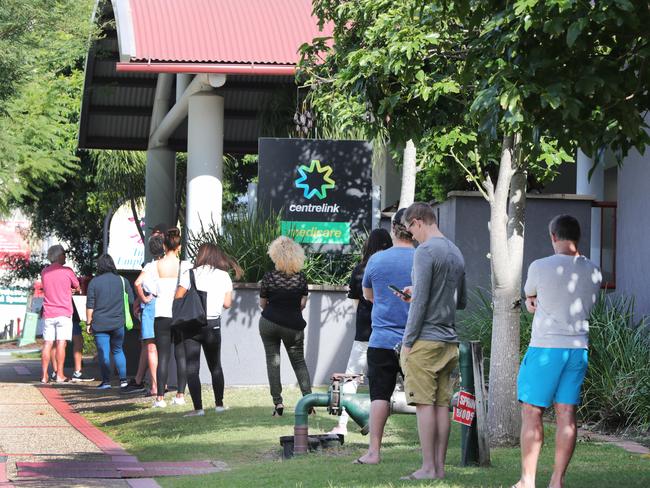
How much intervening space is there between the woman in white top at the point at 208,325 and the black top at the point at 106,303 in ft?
12.8

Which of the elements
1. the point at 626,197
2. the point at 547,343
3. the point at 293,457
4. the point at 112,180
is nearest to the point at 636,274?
the point at 626,197

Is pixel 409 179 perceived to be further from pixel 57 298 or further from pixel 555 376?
pixel 555 376

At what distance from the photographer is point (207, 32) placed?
16.3 metres

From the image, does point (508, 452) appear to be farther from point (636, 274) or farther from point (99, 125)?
point (99, 125)

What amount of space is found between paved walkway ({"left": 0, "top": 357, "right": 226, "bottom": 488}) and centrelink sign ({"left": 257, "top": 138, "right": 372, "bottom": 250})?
3.67 metres

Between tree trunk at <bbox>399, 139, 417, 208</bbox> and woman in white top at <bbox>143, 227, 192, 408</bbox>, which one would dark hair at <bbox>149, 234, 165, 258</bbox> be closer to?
woman in white top at <bbox>143, 227, 192, 408</bbox>

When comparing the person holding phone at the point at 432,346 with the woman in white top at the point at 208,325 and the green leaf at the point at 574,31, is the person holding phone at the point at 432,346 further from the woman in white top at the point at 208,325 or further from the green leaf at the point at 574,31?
the woman in white top at the point at 208,325

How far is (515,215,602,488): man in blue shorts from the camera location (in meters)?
6.88

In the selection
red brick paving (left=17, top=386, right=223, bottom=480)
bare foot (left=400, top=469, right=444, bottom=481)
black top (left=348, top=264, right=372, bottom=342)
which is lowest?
red brick paving (left=17, top=386, right=223, bottom=480)

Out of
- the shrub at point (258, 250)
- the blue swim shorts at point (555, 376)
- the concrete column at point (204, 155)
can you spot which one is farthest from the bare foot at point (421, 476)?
the concrete column at point (204, 155)

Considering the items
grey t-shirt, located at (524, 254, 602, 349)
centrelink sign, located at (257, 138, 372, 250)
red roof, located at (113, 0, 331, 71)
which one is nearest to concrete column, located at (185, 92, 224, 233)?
red roof, located at (113, 0, 331, 71)

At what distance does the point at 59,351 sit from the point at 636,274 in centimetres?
818

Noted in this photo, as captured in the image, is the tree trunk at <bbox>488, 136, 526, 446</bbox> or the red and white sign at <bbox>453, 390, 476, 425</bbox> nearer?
the red and white sign at <bbox>453, 390, 476, 425</bbox>

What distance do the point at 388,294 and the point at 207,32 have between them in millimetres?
8686
